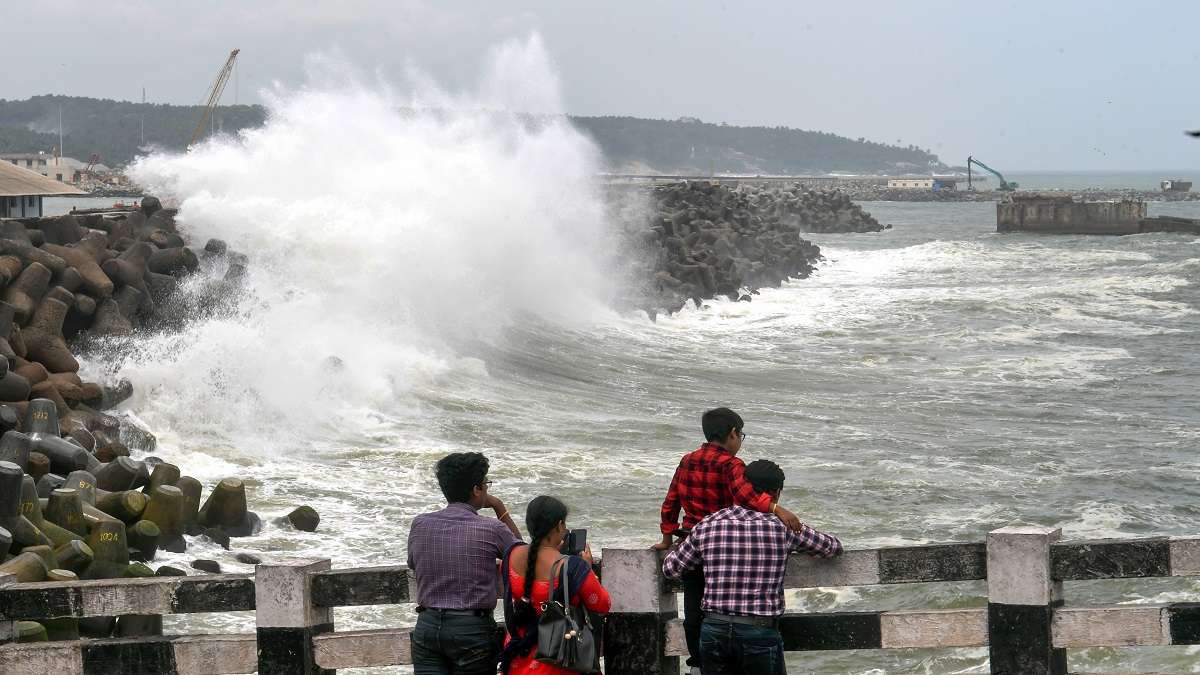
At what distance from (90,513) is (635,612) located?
5.92m

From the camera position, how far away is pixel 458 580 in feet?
→ 18.3

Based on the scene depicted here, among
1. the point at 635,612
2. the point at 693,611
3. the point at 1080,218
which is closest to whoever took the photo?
the point at 693,611

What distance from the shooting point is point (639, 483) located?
1479 centimetres

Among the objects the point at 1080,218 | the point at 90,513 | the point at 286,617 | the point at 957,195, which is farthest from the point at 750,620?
the point at 957,195

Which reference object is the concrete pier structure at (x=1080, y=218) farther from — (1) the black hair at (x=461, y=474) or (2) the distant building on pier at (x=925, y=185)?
(2) the distant building on pier at (x=925, y=185)

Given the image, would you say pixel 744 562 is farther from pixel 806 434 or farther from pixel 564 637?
pixel 806 434

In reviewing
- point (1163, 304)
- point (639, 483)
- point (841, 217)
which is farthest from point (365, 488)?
point (841, 217)

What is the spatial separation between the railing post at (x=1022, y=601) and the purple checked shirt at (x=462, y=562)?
1958 mm

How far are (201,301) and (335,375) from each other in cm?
233

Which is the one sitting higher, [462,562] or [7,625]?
[462,562]

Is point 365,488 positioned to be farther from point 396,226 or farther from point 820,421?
point 396,226

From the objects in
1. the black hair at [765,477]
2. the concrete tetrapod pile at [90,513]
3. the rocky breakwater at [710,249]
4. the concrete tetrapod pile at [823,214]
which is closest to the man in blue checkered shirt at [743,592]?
the black hair at [765,477]

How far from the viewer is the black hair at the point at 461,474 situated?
18.4 feet

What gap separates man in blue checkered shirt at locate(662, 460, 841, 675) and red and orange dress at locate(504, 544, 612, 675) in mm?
463
